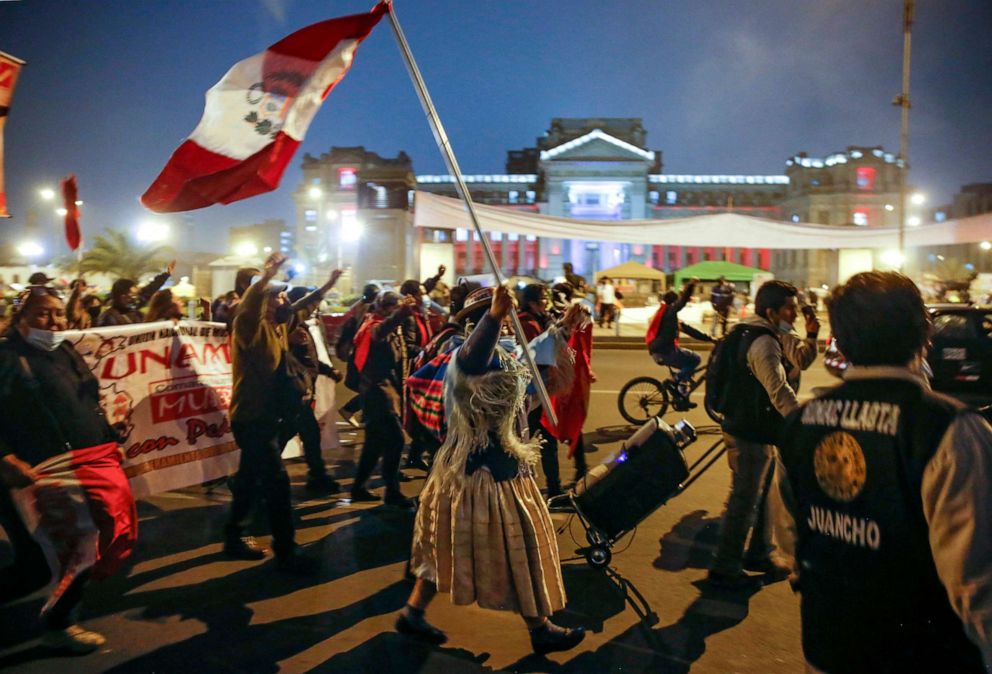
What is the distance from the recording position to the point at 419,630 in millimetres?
3672

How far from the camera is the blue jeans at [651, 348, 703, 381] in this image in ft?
31.4

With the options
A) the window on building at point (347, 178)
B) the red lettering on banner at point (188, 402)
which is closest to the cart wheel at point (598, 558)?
the red lettering on banner at point (188, 402)

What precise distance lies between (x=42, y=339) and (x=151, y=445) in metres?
2.36

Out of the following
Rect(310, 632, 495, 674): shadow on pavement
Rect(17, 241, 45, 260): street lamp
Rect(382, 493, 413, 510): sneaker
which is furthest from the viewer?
Rect(17, 241, 45, 260): street lamp

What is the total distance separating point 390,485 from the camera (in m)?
6.11

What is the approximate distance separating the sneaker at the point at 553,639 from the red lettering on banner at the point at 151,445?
3.74 metres

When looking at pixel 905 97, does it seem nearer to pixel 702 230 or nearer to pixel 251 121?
pixel 702 230

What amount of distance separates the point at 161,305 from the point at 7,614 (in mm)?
3055

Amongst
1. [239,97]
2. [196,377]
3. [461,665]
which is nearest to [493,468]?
[461,665]

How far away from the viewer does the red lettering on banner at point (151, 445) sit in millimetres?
5707

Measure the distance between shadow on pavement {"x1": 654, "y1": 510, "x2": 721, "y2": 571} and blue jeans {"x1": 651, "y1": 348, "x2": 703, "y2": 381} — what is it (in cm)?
381

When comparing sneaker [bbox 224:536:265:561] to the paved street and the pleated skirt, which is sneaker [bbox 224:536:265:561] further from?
the pleated skirt

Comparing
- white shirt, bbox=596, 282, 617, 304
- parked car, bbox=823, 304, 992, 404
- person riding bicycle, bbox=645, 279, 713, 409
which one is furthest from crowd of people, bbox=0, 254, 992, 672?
white shirt, bbox=596, 282, 617, 304

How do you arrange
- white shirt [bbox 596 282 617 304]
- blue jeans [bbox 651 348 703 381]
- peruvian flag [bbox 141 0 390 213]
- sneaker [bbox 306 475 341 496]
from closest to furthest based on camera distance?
peruvian flag [bbox 141 0 390 213]
sneaker [bbox 306 475 341 496]
blue jeans [bbox 651 348 703 381]
white shirt [bbox 596 282 617 304]
